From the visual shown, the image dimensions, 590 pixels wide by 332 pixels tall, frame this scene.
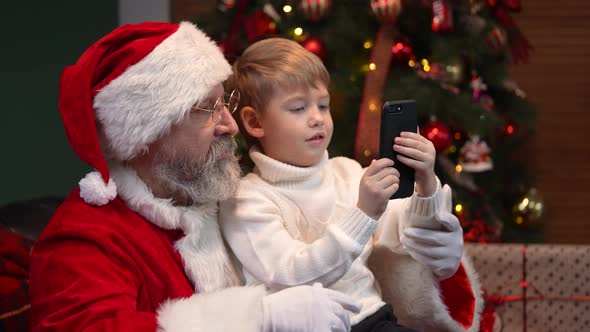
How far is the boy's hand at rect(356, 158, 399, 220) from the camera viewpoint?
154 cm

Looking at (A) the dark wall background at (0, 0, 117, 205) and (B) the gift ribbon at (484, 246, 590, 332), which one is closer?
(B) the gift ribbon at (484, 246, 590, 332)

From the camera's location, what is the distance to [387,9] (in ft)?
8.07

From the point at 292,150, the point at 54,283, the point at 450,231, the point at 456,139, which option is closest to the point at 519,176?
the point at 456,139

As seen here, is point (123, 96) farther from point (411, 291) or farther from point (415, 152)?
point (411, 291)

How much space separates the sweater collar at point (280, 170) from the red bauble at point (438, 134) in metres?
0.84

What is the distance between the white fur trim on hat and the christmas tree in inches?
36.0

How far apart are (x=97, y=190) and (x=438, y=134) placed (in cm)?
135

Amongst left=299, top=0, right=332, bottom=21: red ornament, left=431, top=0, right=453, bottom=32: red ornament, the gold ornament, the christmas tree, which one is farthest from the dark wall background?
the gold ornament

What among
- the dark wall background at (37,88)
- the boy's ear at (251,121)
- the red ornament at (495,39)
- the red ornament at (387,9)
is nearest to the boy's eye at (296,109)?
the boy's ear at (251,121)

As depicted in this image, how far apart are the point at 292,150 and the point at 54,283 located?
61 cm

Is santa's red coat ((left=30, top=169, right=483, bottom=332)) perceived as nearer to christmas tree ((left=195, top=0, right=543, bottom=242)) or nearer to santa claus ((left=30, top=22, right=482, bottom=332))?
santa claus ((left=30, top=22, right=482, bottom=332))

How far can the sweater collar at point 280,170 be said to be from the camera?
1.72 meters

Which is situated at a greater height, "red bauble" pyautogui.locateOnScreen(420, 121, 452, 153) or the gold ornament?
"red bauble" pyautogui.locateOnScreen(420, 121, 452, 153)

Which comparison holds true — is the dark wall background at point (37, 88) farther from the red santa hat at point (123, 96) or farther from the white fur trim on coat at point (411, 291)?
the white fur trim on coat at point (411, 291)
